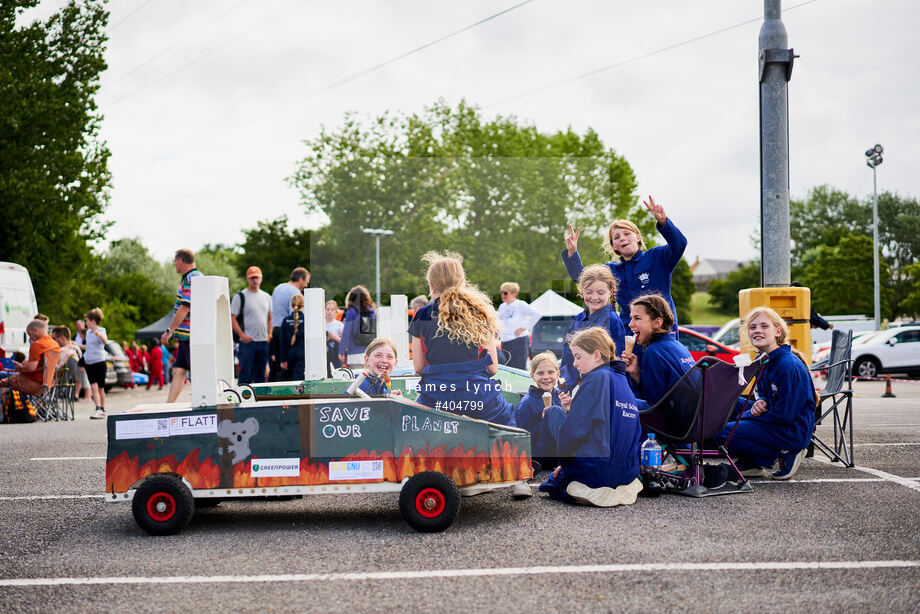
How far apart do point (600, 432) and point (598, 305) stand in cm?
124

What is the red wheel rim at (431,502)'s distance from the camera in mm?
5031

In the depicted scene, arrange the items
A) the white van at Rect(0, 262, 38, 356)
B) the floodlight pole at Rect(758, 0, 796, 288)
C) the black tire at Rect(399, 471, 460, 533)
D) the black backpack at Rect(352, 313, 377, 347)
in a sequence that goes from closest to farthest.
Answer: the black tire at Rect(399, 471, 460, 533) < the floodlight pole at Rect(758, 0, 796, 288) < the black backpack at Rect(352, 313, 377, 347) < the white van at Rect(0, 262, 38, 356)

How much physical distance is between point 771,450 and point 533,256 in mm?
28826

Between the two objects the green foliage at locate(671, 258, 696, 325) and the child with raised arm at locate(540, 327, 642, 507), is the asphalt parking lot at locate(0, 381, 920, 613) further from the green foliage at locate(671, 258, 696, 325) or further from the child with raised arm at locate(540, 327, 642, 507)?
the green foliage at locate(671, 258, 696, 325)

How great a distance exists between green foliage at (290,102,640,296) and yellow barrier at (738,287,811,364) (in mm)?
14129

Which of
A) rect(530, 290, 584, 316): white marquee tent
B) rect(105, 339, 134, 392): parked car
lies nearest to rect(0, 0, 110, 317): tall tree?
rect(105, 339, 134, 392): parked car

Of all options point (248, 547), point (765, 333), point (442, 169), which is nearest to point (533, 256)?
point (442, 169)

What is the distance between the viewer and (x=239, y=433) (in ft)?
16.7

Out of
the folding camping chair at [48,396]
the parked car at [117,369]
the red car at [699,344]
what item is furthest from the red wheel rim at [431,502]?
the parked car at [117,369]

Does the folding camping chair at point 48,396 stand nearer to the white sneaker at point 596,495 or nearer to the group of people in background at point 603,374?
the group of people in background at point 603,374

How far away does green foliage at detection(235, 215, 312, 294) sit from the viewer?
54281mm

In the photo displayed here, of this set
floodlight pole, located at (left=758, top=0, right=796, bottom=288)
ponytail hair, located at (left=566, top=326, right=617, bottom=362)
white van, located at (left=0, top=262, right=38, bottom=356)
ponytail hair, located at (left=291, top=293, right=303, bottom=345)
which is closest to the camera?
ponytail hair, located at (left=566, top=326, right=617, bottom=362)

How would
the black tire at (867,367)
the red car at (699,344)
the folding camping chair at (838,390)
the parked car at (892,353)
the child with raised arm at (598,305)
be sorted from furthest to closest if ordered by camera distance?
1. the black tire at (867,367)
2. the parked car at (892,353)
3. the red car at (699,344)
4. the folding camping chair at (838,390)
5. the child with raised arm at (598,305)

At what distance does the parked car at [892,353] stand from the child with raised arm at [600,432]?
22.3 metres
